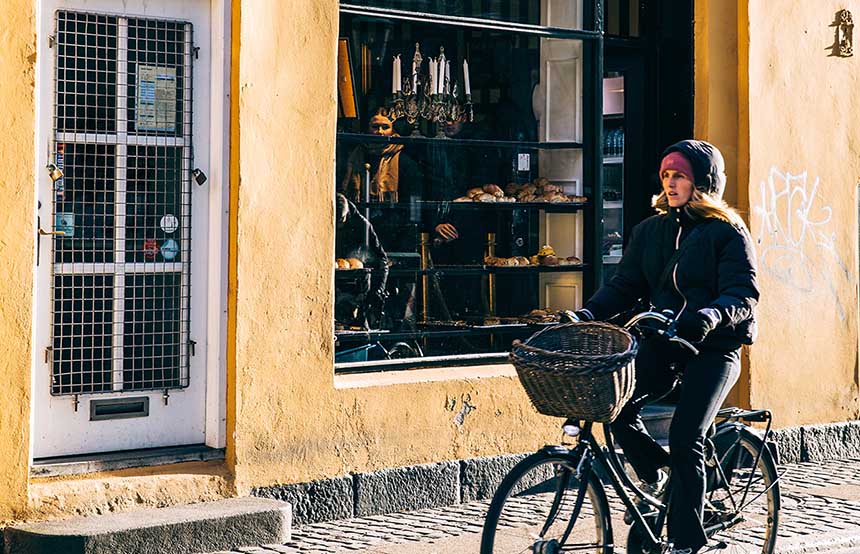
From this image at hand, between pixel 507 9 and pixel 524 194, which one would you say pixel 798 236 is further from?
pixel 507 9

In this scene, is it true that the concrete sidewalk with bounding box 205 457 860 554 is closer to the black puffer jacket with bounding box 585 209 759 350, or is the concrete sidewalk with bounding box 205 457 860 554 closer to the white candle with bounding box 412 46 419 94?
the black puffer jacket with bounding box 585 209 759 350

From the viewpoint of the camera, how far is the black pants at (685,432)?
5934 millimetres

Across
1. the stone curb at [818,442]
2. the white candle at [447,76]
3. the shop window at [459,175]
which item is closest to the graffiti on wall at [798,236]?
the stone curb at [818,442]

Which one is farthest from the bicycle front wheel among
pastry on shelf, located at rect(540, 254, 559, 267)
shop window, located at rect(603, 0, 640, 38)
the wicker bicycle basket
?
shop window, located at rect(603, 0, 640, 38)

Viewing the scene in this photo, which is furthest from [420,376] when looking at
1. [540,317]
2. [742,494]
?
[742,494]

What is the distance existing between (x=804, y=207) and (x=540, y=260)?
7.23ft

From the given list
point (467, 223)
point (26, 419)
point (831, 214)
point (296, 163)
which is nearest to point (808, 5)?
point (831, 214)

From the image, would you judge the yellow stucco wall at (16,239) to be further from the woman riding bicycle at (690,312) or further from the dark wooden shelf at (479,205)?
the woman riding bicycle at (690,312)

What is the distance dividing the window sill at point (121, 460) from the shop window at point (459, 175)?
46.9 inches

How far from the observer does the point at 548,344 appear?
5605 millimetres

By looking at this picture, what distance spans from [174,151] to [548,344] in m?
2.92

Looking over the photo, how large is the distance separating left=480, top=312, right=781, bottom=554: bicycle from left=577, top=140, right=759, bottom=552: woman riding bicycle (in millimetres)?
116

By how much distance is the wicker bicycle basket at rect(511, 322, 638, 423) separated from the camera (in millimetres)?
5305

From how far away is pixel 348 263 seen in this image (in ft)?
28.3
